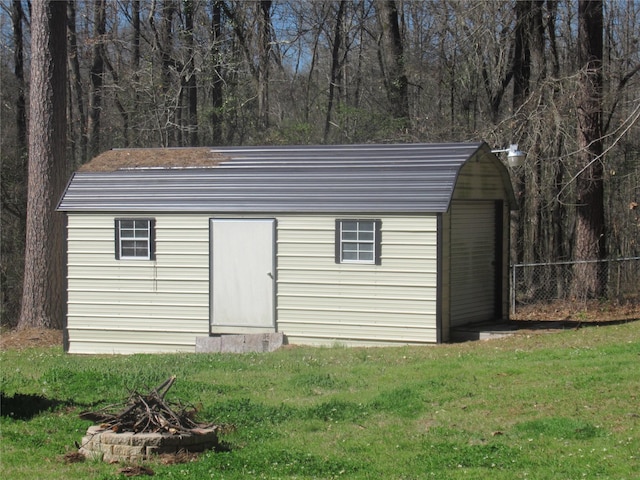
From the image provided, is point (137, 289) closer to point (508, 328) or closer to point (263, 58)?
point (508, 328)

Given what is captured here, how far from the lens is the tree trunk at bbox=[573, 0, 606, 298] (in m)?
20.1

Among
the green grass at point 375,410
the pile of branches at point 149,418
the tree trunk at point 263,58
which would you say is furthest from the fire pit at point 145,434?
the tree trunk at point 263,58

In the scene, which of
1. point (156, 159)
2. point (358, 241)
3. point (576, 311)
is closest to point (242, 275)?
point (358, 241)

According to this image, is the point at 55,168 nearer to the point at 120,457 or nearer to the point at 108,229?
the point at 108,229

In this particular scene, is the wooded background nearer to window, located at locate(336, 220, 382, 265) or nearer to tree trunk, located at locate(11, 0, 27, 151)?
tree trunk, located at locate(11, 0, 27, 151)

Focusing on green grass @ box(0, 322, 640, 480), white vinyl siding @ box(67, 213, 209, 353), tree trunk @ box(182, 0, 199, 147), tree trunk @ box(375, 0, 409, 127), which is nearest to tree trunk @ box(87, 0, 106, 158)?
tree trunk @ box(182, 0, 199, 147)

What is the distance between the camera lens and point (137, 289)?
1652 centimetres

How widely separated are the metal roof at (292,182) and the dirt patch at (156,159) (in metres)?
0.15

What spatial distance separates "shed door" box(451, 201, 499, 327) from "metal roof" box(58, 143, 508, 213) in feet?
3.21

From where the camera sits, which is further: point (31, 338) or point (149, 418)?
point (31, 338)

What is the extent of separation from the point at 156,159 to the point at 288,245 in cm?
357

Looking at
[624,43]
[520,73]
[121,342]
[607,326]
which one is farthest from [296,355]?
[624,43]

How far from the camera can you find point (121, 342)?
54.5 ft

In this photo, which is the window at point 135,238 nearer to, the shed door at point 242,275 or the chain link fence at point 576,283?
the shed door at point 242,275
